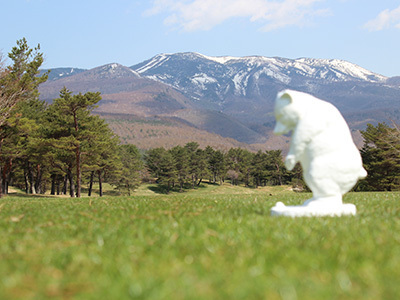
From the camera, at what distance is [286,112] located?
20.8 feet

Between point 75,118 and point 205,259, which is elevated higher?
point 75,118

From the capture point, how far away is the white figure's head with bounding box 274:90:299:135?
249 inches

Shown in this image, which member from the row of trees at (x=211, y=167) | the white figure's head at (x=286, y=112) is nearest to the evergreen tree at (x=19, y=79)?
the white figure's head at (x=286, y=112)

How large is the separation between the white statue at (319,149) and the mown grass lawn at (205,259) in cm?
68

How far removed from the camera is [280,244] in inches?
169

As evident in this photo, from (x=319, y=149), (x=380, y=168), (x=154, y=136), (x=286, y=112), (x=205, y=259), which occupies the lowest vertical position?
(x=380, y=168)

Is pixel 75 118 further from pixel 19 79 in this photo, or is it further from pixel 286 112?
pixel 286 112

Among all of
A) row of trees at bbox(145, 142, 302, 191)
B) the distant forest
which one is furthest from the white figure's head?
row of trees at bbox(145, 142, 302, 191)

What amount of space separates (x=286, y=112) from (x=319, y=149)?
2.73 ft

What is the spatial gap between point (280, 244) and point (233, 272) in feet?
3.73

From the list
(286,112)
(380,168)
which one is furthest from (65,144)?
(380,168)

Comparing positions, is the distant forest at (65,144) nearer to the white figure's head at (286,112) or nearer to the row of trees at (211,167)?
the row of trees at (211,167)

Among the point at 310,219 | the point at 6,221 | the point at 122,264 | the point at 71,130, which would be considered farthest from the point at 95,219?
the point at 71,130

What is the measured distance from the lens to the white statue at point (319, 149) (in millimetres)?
6290
